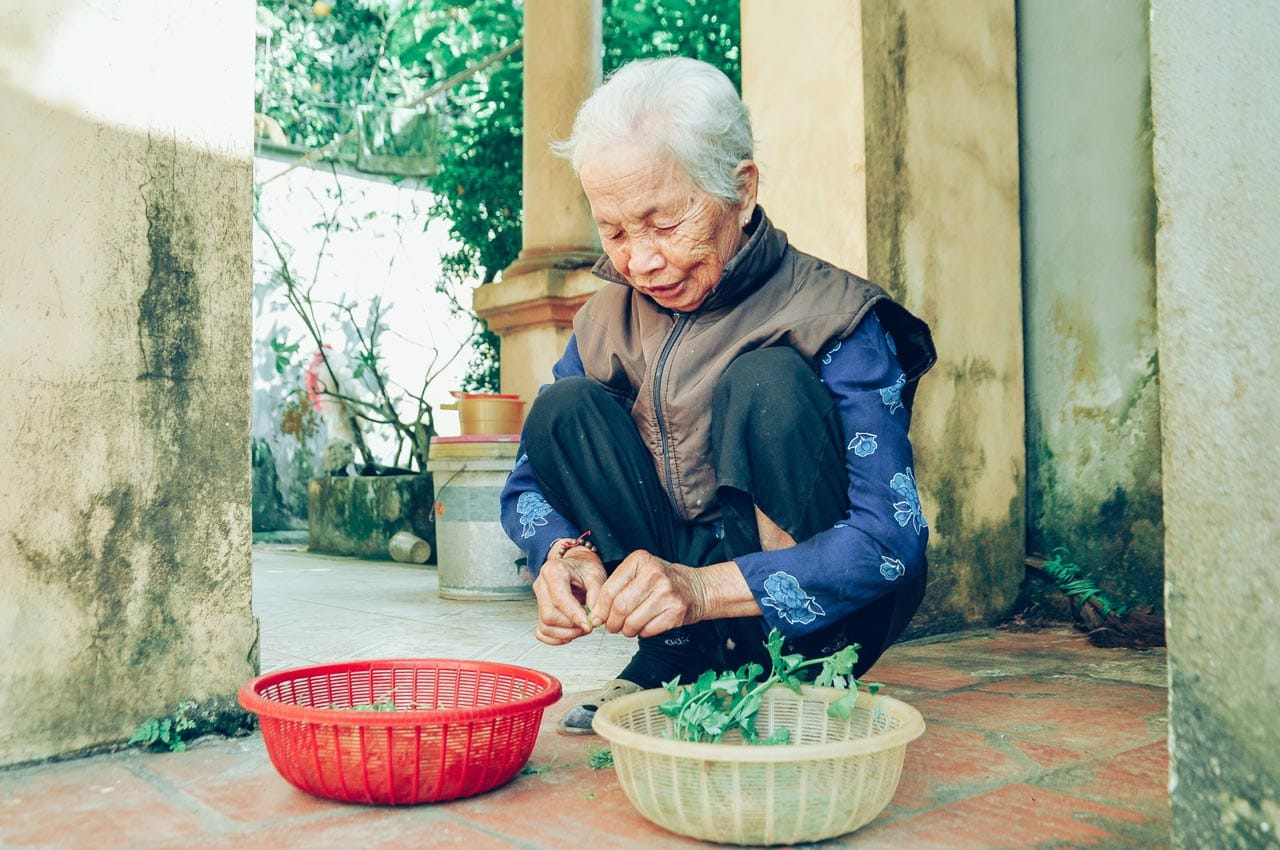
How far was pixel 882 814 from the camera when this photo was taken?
5.10 ft

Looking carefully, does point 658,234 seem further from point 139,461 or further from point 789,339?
point 139,461

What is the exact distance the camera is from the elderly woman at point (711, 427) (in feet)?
5.37

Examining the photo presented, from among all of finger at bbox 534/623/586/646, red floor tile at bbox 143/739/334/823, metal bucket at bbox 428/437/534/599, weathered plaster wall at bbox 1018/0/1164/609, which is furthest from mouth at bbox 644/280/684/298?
metal bucket at bbox 428/437/534/599

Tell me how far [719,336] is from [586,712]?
2.56ft

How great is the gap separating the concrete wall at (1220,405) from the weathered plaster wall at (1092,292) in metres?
2.17

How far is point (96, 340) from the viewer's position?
187cm

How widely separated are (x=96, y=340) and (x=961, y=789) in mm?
1627

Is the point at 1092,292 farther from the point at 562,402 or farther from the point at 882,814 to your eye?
the point at 882,814

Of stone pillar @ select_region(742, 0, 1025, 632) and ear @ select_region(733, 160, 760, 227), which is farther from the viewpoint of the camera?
stone pillar @ select_region(742, 0, 1025, 632)

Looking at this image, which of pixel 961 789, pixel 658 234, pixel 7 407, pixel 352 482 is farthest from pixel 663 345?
pixel 352 482

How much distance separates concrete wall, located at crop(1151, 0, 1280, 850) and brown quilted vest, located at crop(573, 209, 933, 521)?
70 centimetres

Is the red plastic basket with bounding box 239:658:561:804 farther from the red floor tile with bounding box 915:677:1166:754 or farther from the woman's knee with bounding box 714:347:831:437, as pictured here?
the red floor tile with bounding box 915:677:1166:754

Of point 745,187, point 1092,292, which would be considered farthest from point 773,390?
point 1092,292

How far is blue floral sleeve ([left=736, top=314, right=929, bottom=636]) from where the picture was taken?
162 cm
